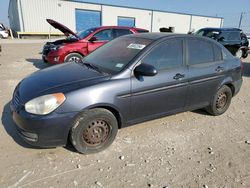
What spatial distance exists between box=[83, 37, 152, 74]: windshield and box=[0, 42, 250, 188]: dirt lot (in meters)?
1.14

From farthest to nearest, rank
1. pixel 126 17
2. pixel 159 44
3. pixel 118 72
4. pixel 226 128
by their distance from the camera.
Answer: pixel 126 17 → pixel 226 128 → pixel 159 44 → pixel 118 72

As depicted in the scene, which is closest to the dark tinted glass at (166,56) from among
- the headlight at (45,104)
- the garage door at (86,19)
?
the headlight at (45,104)

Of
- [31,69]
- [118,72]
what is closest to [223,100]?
[118,72]

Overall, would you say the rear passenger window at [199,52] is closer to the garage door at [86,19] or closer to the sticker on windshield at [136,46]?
the sticker on windshield at [136,46]

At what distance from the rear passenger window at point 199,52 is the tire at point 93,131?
181 centimetres

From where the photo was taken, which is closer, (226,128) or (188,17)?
(226,128)

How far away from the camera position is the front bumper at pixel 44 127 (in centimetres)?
269

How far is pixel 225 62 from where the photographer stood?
4367mm

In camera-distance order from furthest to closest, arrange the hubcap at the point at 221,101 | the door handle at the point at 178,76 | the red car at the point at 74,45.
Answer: the red car at the point at 74,45
the hubcap at the point at 221,101
the door handle at the point at 178,76

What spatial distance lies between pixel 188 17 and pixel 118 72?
37878 millimetres

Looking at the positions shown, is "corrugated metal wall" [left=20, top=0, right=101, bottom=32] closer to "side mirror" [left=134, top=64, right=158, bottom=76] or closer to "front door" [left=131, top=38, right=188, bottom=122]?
"front door" [left=131, top=38, right=188, bottom=122]

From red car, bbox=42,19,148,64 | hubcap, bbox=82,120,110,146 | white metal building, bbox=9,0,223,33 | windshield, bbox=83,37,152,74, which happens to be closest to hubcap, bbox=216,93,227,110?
windshield, bbox=83,37,152,74

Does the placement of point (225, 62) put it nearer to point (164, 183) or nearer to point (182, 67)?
point (182, 67)

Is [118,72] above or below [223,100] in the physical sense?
above
